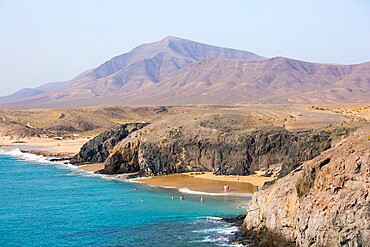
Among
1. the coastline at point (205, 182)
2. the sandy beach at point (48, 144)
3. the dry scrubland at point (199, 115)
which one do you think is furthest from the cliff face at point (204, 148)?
the sandy beach at point (48, 144)

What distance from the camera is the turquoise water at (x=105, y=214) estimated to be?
41.8 metres

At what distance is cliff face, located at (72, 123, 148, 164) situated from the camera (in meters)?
93.1

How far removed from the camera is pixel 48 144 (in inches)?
5123

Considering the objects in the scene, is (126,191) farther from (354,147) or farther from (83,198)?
(354,147)

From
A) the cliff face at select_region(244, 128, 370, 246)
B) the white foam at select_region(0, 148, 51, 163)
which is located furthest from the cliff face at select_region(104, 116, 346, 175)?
the cliff face at select_region(244, 128, 370, 246)

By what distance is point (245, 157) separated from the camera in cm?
7294

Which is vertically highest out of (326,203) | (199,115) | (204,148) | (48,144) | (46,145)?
(199,115)

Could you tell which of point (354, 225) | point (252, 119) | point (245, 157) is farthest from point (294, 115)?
point (354, 225)

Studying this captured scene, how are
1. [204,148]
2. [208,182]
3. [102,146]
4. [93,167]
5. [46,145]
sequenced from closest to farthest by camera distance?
1. [208,182]
2. [204,148]
3. [93,167]
4. [102,146]
5. [46,145]

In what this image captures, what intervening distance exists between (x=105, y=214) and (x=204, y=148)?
2765 cm

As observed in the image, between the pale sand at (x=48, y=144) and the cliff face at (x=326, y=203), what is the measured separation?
77096mm

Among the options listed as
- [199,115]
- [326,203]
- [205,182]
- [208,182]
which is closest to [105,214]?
[205,182]

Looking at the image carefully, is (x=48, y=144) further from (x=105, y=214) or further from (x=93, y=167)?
(x=105, y=214)

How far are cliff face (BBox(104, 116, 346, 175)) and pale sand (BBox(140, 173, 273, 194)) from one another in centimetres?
258
